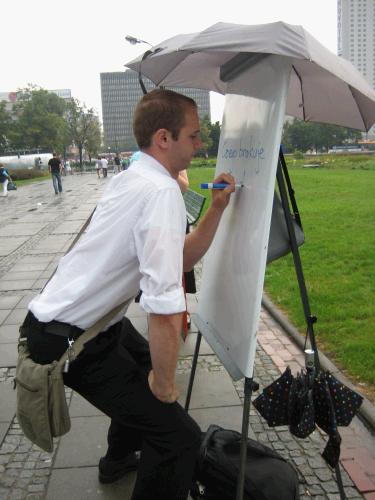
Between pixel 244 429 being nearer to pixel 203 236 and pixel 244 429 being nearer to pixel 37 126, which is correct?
pixel 203 236

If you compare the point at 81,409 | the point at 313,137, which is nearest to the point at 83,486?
the point at 81,409

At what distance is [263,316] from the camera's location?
5473mm

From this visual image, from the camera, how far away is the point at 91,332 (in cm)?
194

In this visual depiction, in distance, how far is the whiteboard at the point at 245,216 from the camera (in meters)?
1.95

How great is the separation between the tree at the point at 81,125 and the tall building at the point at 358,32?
157 ft

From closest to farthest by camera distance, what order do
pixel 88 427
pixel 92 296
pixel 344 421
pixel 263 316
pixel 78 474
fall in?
pixel 92 296, pixel 344 421, pixel 78 474, pixel 88 427, pixel 263 316

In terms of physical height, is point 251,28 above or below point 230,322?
above

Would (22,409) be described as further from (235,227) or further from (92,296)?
(235,227)

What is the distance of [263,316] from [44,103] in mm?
70485

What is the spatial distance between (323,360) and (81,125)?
68917 millimetres

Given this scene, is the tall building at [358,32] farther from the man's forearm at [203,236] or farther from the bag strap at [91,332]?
the bag strap at [91,332]

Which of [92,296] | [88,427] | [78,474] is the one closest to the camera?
[92,296]

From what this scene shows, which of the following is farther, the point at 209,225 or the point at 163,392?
the point at 209,225

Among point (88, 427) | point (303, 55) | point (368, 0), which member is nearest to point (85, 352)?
point (303, 55)
